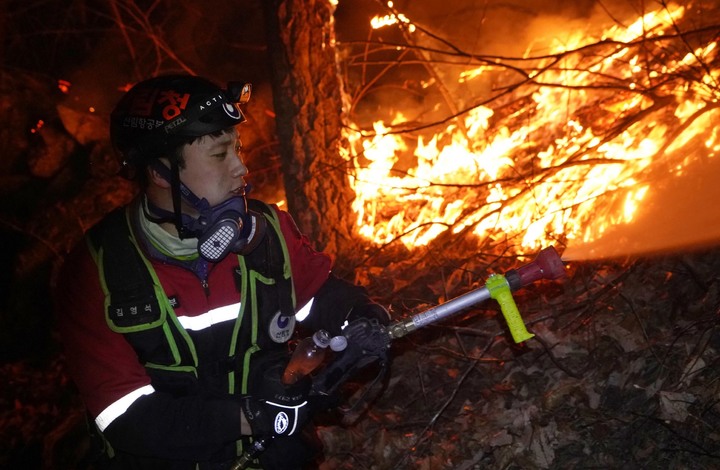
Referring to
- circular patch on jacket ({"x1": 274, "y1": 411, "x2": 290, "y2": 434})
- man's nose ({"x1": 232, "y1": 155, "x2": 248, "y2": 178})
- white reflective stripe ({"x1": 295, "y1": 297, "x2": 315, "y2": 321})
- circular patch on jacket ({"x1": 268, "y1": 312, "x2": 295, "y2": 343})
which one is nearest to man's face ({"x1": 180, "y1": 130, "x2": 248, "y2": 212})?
man's nose ({"x1": 232, "y1": 155, "x2": 248, "y2": 178})

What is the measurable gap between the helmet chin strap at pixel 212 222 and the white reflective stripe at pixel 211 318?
0.33 metres

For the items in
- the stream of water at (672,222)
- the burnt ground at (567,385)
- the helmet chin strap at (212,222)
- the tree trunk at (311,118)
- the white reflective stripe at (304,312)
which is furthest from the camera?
the tree trunk at (311,118)

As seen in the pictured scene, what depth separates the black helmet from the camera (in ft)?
10.5

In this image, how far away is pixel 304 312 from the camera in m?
3.79

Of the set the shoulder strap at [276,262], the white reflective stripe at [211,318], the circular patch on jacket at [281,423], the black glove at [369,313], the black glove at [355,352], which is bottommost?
the circular patch on jacket at [281,423]

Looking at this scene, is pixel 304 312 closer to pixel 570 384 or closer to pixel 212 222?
pixel 212 222

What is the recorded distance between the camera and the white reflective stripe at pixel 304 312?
3779 mm

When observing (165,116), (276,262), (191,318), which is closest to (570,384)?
(276,262)

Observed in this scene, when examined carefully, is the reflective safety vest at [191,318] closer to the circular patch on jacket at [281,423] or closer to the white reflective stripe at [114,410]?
the white reflective stripe at [114,410]

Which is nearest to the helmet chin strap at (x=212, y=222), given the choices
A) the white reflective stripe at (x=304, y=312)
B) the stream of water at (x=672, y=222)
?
the white reflective stripe at (x=304, y=312)

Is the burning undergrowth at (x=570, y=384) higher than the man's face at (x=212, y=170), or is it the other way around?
the man's face at (x=212, y=170)

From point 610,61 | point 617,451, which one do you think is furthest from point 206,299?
point 610,61

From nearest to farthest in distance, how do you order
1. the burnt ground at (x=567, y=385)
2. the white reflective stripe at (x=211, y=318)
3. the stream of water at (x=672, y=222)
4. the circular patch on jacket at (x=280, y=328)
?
1. the white reflective stripe at (x=211, y=318)
2. the circular patch on jacket at (x=280, y=328)
3. the burnt ground at (x=567, y=385)
4. the stream of water at (x=672, y=222)

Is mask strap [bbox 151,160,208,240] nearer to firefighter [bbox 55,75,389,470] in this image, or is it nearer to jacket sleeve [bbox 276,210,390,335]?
firefighter [bbox 55,75,389,470]
